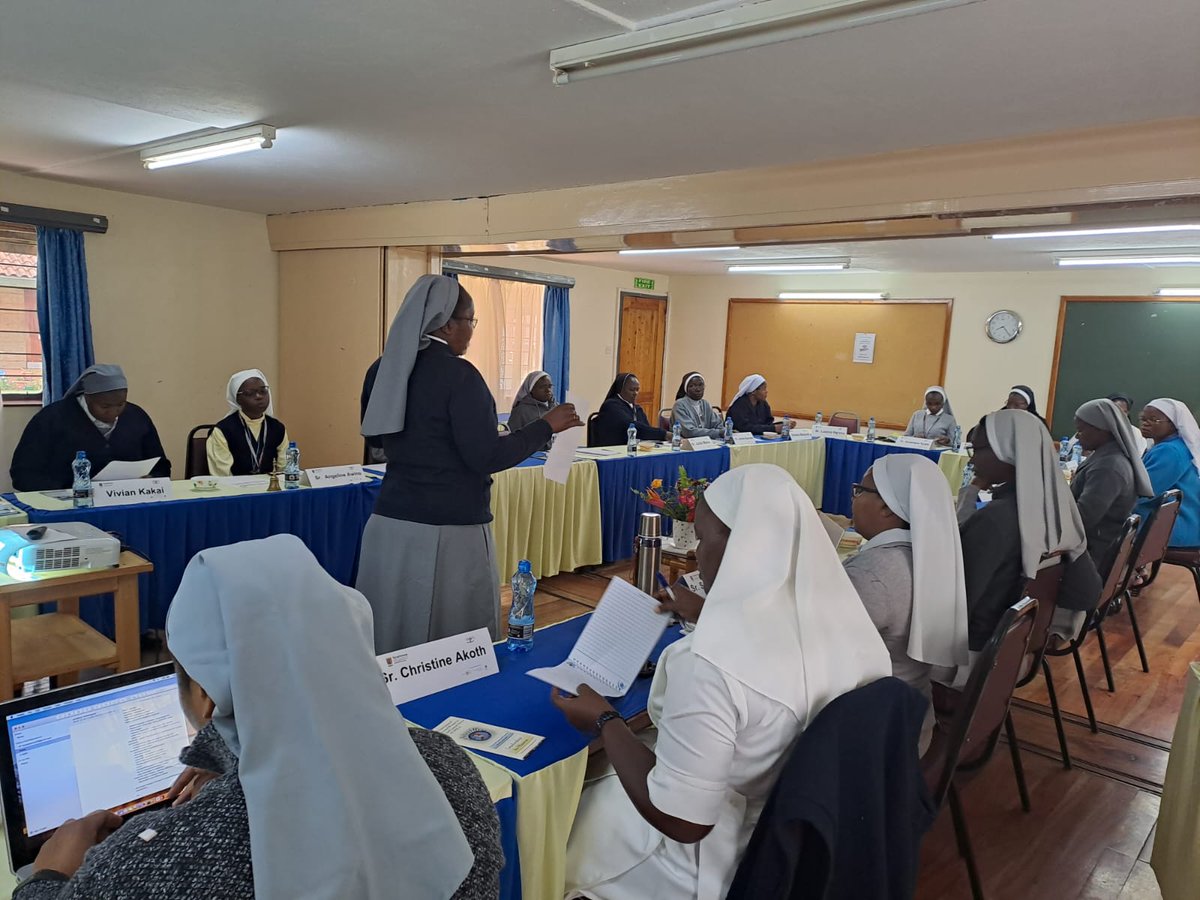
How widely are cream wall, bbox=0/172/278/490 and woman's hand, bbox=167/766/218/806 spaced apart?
5.33 metres

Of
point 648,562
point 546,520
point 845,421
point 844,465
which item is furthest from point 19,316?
point 845,421

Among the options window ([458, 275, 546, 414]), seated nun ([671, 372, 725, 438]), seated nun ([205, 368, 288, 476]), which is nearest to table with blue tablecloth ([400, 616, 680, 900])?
seated nun ([205, 368, 288, 476])

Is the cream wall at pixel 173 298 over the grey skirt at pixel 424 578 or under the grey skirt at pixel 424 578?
over

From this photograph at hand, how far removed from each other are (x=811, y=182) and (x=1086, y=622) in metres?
2.52

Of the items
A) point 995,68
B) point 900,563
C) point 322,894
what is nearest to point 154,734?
point 322,894

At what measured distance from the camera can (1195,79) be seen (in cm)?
266

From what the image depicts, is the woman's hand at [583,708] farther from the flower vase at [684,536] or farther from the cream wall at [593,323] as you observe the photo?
the cream wall at [593,323]

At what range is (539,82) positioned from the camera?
296 cm

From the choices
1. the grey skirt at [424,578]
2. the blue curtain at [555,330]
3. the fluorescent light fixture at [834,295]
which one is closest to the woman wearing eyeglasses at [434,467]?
the grey skirt at [424,578]

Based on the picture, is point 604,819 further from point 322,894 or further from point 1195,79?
point 1195,79

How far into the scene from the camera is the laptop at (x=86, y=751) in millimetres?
1118

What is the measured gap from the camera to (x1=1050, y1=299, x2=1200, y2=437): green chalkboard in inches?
293

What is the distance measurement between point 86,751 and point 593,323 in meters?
8.87

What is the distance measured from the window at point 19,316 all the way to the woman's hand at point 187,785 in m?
5.46
